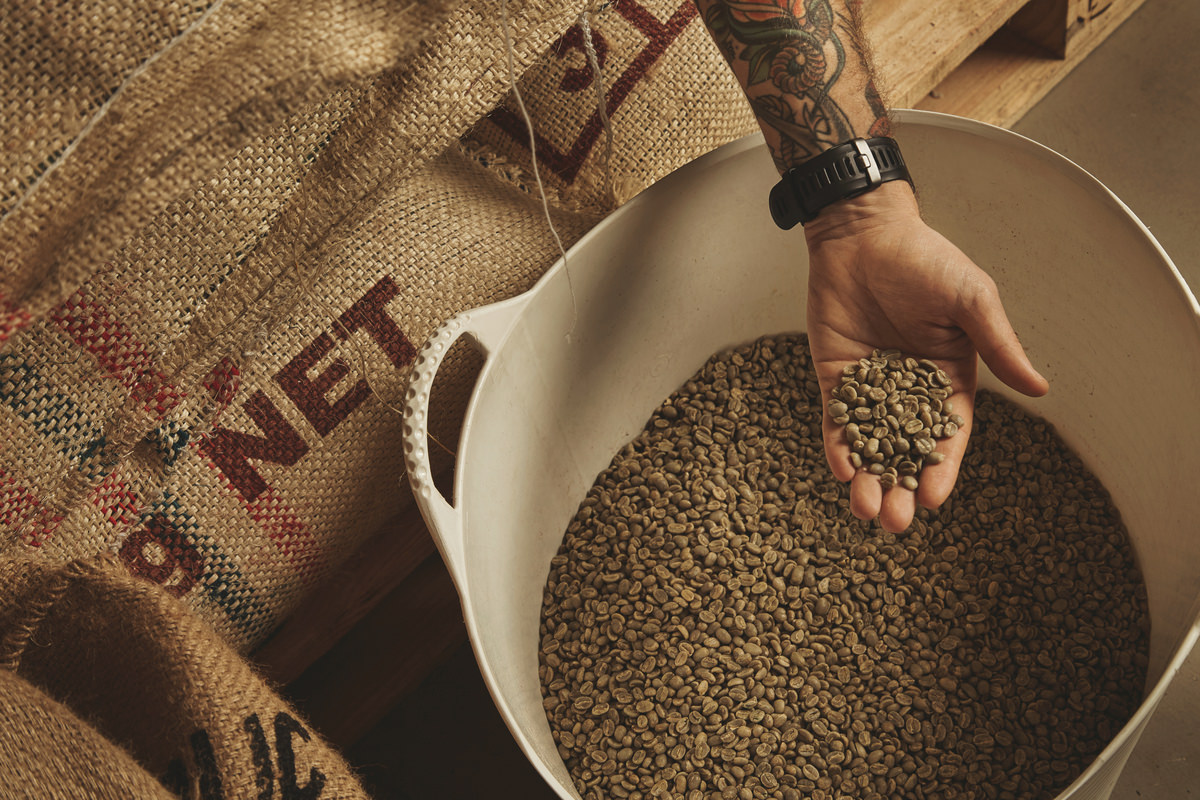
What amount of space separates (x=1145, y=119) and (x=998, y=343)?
45.0 inches

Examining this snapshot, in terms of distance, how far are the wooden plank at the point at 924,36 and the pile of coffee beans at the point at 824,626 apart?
607 millimetres

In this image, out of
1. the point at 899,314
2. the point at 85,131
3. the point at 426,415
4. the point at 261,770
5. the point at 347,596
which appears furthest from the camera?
the point at 347,596

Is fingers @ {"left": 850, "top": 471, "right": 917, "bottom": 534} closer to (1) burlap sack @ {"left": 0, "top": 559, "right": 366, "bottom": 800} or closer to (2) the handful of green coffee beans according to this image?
(2) the handful of green coffee beans

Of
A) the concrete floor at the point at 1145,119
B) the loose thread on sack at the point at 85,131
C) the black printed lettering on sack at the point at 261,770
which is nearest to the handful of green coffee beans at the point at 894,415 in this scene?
the black printed lettering on sack at the point at 261,770

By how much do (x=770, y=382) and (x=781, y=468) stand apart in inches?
5.7

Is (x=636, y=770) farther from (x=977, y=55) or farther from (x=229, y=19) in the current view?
(x=977, y=55)

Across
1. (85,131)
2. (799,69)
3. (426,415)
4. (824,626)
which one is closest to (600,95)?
(799,69)

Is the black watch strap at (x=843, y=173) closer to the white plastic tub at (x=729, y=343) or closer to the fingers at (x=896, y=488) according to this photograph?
the white plastic tub at (x=729, y=343)

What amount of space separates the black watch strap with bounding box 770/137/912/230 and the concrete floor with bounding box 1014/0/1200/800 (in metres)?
0.90

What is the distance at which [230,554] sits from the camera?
3.82 ft

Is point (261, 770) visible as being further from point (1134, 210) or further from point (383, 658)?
point (1134, 210)

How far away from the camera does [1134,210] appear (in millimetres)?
1690

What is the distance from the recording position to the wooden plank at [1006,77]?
169cm

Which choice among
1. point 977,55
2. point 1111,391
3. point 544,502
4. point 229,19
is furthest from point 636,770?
point 977,55
